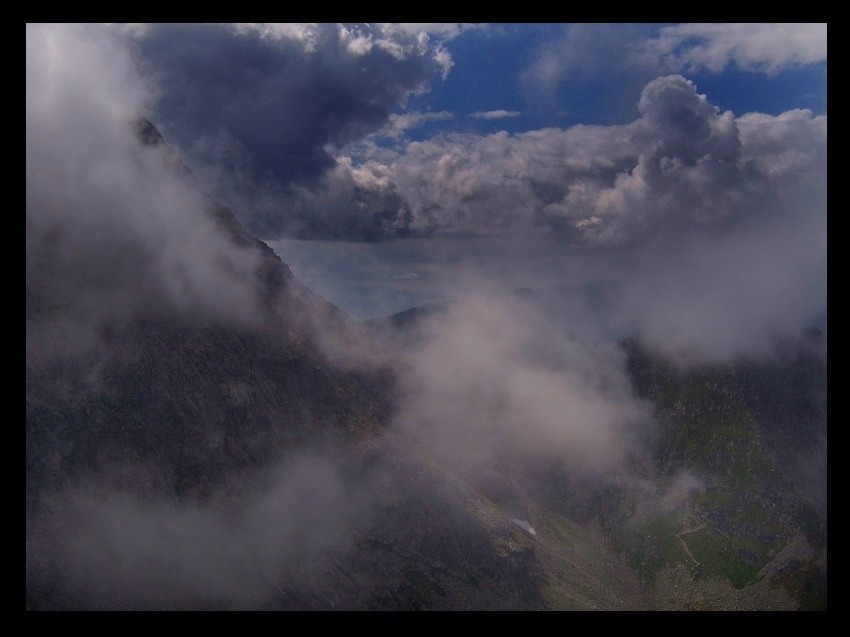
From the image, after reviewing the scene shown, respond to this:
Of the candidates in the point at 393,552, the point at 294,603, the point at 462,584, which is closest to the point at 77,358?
the point at 294,603

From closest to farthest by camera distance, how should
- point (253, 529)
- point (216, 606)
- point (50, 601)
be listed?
point (50, 601), point (216, 606), point (253, 529)

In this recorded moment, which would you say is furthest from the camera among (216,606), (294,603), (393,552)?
(393,552)

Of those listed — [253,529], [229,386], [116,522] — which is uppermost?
[229,386]

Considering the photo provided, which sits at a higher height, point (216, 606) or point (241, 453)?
point (241, 453)

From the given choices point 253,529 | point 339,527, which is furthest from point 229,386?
point 339,527

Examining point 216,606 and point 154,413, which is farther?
point 154,413

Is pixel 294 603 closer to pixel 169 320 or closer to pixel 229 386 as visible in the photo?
pixel 229 386

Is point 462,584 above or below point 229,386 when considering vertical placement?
below

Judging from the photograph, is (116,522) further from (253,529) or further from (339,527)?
(339,527)

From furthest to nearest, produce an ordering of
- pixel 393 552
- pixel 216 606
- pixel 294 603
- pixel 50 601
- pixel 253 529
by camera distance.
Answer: pixel 393 552
pixel 253 529
pixel 294 603
pixel 216 606
pixel 50 601
